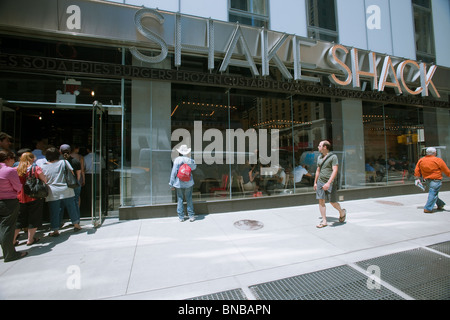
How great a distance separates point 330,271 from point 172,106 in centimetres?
598

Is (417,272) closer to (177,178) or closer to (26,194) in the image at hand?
(177,178)

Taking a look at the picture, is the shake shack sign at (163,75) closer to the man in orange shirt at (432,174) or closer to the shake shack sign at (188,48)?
the shake shack sign at (188,48)

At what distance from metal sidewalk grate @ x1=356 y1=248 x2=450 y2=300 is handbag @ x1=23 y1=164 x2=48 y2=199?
584 centimetres

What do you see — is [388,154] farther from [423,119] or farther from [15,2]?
[15,2]

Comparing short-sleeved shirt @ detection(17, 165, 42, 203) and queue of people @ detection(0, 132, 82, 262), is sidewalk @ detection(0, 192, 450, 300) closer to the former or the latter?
queue of people @ detection(0, 132, 82, 262)

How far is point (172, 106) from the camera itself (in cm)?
718

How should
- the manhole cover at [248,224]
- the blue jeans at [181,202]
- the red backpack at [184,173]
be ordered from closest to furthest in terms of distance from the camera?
1. the manhole cover at [248,224]
2. the red backpack at [184,173]
3. the blue jeans at [181,202]

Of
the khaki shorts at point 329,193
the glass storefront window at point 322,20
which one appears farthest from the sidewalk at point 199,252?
the glass storefront window at point 322,20

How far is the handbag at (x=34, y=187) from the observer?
4359 millimetres

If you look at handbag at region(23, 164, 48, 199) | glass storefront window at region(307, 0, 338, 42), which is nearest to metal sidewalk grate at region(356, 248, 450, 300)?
handbag at region(23, 164, 48, 199)

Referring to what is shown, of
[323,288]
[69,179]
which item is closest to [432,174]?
[323,288]

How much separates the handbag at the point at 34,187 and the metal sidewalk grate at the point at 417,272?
19.1 feet

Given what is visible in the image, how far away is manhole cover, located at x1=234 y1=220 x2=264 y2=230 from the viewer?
222 inches
